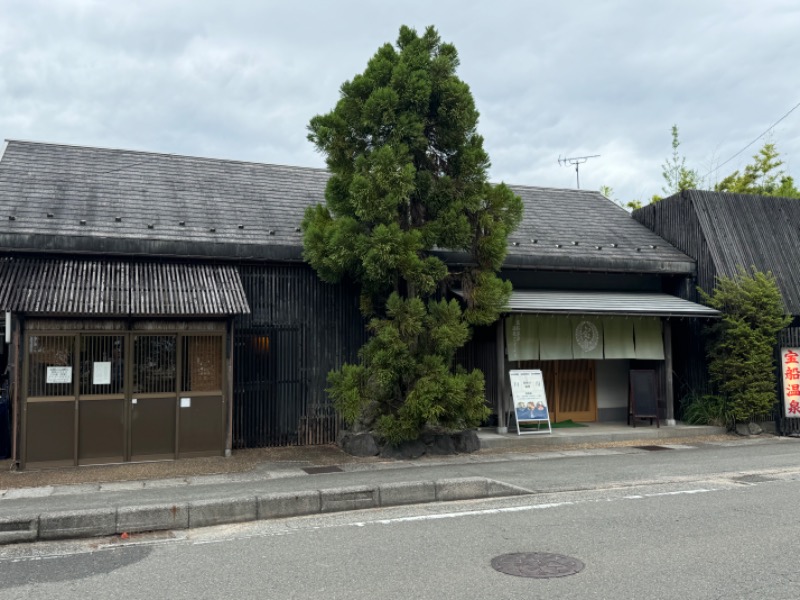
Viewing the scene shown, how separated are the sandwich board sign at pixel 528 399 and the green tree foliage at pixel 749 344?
13.9 feet

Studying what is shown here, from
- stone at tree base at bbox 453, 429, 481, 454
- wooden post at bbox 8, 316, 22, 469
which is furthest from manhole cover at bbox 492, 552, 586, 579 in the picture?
wooden post at bbox 8, 316, 22, 469

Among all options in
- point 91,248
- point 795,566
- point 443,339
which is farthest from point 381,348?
point 795,566

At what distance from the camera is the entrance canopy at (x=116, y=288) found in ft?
34.8

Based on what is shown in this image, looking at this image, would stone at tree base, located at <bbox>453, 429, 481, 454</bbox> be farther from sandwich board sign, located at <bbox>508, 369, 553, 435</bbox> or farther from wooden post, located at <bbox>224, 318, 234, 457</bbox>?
wooden post, located at <bbox>224, 318, 234, 457</bbox>

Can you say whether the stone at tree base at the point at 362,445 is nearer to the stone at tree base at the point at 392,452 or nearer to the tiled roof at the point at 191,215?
the stone at tree base at the point at 392,452

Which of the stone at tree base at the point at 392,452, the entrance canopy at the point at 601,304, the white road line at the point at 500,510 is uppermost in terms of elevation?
the entrance canopy at the point at 601,304

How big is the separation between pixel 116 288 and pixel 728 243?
45.0 feet

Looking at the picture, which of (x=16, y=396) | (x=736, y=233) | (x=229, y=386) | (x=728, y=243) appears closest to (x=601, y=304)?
(x=728, y=243)

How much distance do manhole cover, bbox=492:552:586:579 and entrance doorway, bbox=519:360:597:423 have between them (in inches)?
392

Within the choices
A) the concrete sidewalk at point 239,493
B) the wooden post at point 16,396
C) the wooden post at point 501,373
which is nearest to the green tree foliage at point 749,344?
the concrete sidewalk at point 239,493

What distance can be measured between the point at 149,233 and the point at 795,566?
10.8 meters

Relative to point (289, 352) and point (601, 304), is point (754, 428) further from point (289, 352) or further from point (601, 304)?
point (289, 352)

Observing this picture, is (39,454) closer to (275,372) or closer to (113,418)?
(113,418)

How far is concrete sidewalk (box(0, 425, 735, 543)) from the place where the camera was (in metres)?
7.33
